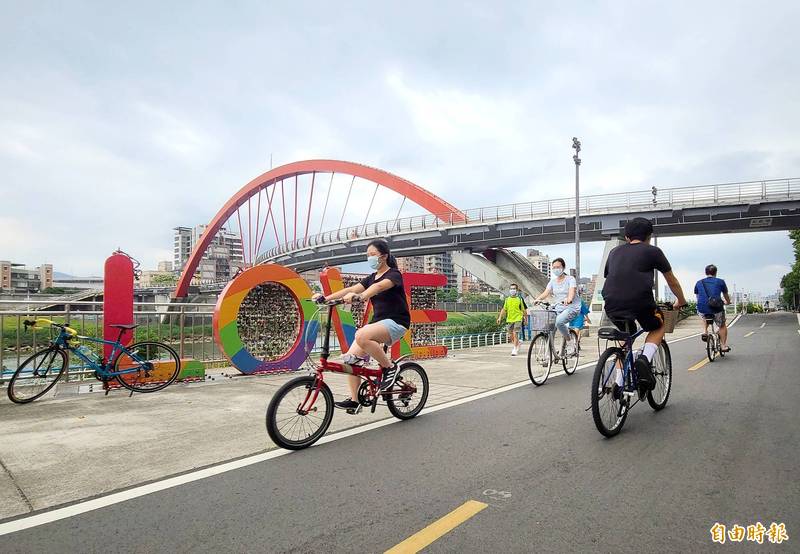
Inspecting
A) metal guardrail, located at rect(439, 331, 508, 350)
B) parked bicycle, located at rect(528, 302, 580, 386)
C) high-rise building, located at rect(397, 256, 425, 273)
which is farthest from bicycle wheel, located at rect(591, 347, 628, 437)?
high-rise building, located at rect(397, 256, 425, 273)

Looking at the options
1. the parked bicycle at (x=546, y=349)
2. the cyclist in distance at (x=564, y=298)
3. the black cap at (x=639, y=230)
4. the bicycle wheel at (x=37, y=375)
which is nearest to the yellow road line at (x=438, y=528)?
the black cap at (x=639, y=230)

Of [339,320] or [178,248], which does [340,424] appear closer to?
[339,320]

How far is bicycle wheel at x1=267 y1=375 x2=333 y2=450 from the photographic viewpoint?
3.96 meters

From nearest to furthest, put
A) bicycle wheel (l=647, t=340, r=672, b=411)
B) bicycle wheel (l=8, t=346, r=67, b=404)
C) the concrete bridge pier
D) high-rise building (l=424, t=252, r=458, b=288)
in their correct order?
bicycle wheel (l=647, t=340, r=672, b=411), bicycle wheel (l=8, t=346, r=67, b=404), the concrete bridge pier, high-rise building (l=424, t=252, r=458, b=288)

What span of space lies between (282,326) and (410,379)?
4851 mm

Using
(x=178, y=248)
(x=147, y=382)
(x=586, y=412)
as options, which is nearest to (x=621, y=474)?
(x=586, y=412)

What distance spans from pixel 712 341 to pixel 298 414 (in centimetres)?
913

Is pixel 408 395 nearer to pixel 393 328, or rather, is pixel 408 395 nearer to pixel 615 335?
pixel 393 328

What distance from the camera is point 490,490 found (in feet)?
10.2

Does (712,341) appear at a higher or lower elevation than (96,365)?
lower

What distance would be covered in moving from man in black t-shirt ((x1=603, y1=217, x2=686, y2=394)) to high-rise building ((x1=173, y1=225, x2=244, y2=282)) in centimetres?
12601

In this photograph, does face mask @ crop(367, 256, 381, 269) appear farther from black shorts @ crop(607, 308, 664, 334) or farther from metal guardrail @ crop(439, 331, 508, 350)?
metal guardrail @ crop(439, 331, 508, 350)

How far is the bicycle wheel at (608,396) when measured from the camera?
414cm

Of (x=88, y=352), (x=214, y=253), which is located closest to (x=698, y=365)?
(x=88, y=352)
